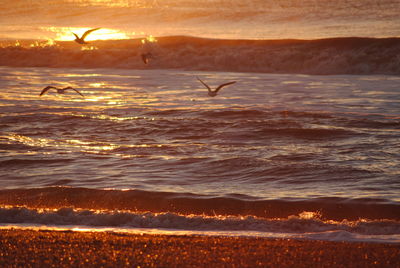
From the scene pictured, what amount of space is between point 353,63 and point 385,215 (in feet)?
87.2

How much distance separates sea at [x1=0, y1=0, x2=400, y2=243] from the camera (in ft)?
29.5

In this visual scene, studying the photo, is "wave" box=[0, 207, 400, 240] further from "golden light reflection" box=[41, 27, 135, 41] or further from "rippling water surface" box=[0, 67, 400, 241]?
"golden light reflection" box=[41, 27, 135, 41]

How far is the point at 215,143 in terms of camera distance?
Answer: 14.8m

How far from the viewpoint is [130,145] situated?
14.7 metres

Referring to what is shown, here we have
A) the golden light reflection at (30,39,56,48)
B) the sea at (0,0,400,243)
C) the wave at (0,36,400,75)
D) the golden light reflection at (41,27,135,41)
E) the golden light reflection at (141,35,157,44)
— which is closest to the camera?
the sea at (0,0,400,243)

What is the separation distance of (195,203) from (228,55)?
98.8ft

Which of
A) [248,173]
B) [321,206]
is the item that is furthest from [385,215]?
[248,173]

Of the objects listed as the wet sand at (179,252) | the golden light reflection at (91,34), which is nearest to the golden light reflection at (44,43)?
the golden light reflection at (91,34)

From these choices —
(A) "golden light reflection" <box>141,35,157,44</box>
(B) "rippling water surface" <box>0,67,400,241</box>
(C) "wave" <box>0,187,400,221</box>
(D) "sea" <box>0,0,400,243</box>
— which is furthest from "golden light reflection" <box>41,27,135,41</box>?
(C) "wave" <box>0,187,400,221</box>

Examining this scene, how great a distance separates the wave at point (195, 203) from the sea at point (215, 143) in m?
0.03

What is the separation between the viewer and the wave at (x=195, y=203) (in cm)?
920

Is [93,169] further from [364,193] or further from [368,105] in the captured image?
[368,105]

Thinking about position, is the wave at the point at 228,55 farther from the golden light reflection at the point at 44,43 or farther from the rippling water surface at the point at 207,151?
the rippling water surface at the point at 207,151

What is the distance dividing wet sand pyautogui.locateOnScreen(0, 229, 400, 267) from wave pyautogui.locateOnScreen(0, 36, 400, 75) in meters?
26.4
